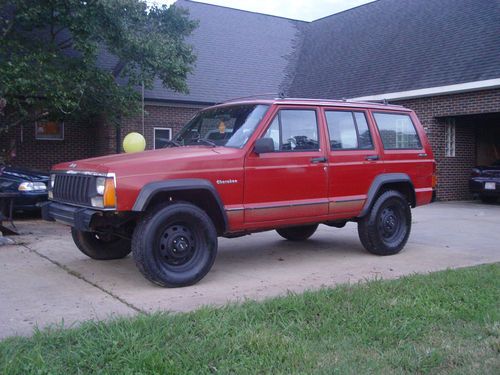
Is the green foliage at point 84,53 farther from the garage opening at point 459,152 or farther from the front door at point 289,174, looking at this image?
the garage opening at point 459,152

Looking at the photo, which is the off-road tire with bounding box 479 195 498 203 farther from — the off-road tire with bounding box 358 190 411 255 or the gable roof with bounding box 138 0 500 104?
the off-road tire with bounding box 358 190 411 255

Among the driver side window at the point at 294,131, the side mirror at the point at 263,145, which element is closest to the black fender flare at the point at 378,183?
the driver side window at the point at 294,131

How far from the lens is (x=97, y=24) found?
1149cm

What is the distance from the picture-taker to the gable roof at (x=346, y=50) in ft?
51.2

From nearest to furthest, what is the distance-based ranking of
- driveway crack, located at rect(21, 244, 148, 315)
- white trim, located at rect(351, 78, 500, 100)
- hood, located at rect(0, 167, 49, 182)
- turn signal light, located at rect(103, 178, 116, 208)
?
driveway crack, located at rect(21, 244, 148, 315) < turn signal light, located at rect(103, 178, 116, 208) < hood, located at rect(0, 167, 49, 182) < white trim, located at rect(351, 78, 500, 100)

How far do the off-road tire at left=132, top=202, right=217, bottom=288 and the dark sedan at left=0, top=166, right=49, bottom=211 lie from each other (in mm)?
5648

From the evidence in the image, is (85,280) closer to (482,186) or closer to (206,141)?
(206,141)

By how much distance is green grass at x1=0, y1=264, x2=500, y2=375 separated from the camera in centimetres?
368

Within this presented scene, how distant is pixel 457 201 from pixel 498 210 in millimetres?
2591

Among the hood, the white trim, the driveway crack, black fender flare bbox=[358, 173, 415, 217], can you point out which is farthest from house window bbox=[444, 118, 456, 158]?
the driveway crack

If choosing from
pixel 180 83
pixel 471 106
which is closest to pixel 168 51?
pixel 180 83

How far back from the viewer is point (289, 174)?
6.54 m

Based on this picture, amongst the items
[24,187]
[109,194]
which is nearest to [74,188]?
[109,194]

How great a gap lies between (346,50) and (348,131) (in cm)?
1392
